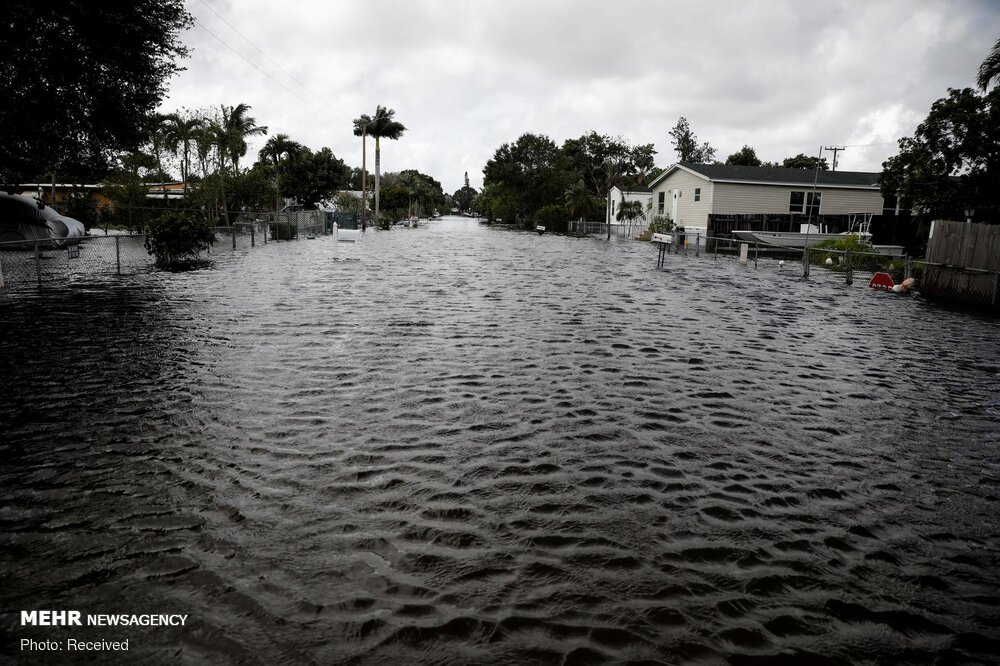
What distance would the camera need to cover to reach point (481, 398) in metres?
7.39

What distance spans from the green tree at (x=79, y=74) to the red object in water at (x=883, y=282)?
2162cm

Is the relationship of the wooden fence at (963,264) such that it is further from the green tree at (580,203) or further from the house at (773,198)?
the green tree at (580,203)

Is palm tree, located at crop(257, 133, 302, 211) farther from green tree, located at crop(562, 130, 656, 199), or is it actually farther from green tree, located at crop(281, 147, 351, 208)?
green tree, located at crop(562, 130, 656, 199)

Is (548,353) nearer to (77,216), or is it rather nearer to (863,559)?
(863,559)

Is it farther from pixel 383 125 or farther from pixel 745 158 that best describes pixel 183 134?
pixel 745 158

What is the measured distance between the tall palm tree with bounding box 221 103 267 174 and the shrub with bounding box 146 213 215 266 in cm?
1966

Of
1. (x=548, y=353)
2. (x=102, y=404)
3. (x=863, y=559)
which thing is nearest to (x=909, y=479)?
(x=863, y=559)

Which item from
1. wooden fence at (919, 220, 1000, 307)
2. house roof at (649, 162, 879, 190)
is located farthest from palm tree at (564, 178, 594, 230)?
wooden fence at (919, 220, 1000, 307)

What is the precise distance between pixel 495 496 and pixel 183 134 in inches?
1620

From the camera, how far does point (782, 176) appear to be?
140 ft

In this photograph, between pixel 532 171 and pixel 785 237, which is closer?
pixel 785 237

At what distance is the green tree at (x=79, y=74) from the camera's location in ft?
45.8

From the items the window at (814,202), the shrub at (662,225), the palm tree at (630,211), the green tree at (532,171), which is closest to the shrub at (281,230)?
the shrub at (662,225)

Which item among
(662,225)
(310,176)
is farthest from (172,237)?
(310,176)
